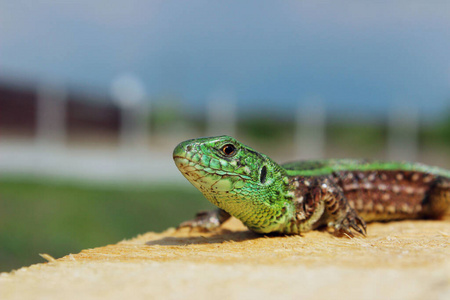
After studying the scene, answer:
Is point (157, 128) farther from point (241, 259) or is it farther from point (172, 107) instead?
point (241, 259)

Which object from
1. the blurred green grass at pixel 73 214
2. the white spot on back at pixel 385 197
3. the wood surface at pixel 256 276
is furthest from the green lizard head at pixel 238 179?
the blurred green grass at pixel 73 214

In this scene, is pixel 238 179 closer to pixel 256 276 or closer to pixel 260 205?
pixel 260 205

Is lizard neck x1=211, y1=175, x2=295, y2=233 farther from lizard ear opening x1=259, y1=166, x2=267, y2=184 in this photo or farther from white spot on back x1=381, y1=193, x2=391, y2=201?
white spot on back x1=381, y1=193, x2=391, y2=201

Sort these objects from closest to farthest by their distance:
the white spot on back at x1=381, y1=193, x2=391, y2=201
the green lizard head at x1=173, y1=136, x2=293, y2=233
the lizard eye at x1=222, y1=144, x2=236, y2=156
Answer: the green lizard head at x1=173, y1=136, x2=293, y2=233 < the lizard eye at x1=222, y1=144, x2=236, y2=156 < the white spot on back at x1=381, y1=193, x2=391, y2=201

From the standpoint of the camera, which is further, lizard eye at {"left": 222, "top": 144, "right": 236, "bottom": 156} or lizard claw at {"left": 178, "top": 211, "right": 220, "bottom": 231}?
lizard claw at {"left": 178, "top": 211, "right": 220, "bottom": 231}

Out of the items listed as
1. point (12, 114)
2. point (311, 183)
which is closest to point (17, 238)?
point (311, 183)

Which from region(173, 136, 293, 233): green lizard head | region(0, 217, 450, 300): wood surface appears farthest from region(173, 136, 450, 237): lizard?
region(0, 217, 450, 300): wood surface

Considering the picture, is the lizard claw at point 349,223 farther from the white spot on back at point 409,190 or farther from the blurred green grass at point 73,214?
the blurred green grass at point 73,214

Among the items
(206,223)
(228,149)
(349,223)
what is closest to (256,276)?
(228,149)
